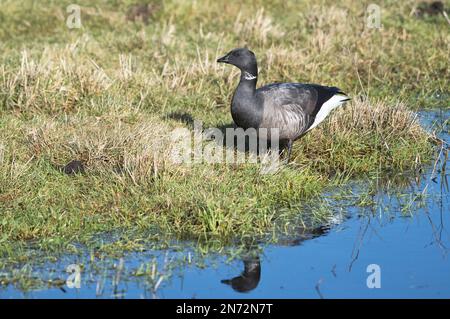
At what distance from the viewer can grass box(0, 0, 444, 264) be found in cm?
712

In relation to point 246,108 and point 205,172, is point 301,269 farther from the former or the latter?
point 246,108

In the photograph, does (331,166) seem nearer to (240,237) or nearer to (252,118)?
(252,118)

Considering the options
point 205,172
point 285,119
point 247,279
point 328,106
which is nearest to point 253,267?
point 247,279

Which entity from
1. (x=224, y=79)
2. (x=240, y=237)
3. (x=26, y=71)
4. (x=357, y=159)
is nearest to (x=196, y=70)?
(x=224, y=79)

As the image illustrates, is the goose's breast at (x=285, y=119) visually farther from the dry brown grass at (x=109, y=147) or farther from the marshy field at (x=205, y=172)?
the dry brown grass at (x=109, y=147)

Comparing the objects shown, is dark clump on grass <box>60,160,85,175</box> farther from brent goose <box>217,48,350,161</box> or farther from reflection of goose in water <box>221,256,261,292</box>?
reflection of goose in water <box>221,256,261,292</box>

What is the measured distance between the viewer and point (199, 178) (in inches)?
305

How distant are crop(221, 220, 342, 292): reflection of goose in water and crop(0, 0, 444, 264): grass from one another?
25 centimetres

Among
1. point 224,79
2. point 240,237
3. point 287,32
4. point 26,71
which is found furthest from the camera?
point 287,32

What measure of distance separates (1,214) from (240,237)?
6.58ft

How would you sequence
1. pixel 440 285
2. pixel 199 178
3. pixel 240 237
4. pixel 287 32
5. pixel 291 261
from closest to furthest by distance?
pixel 440 285, pixel 291 261, pixel 240 237, pixel 199 178, pixel 287 32

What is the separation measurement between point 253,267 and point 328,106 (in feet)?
10.5

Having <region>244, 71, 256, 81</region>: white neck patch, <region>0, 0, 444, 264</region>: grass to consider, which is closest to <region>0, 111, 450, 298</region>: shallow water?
<region>0, 0, 444, 264</region>: grass

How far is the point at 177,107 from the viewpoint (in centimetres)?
1006
